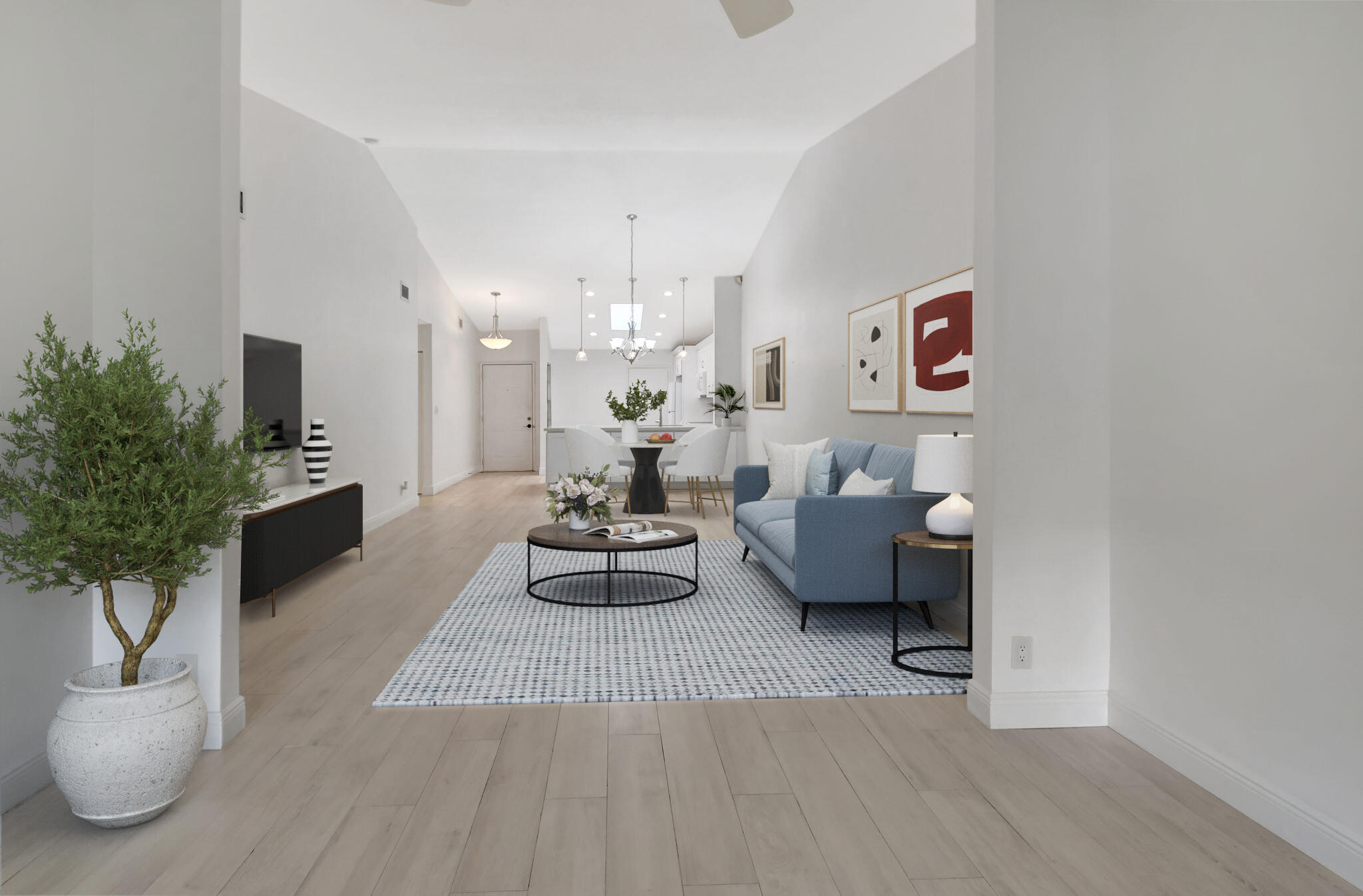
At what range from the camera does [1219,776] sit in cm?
207

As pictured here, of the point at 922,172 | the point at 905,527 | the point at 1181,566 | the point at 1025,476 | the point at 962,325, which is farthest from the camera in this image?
the point at 922,172

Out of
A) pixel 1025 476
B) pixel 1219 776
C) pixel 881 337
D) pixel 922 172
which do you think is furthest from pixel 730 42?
pixel 1219 776

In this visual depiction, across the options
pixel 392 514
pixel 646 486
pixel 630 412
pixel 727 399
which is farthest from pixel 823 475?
pixel 727 399

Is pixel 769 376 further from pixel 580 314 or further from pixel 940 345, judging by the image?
pixel 580 314

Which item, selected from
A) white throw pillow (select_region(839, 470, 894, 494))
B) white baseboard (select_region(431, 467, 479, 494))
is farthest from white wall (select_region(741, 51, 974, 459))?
white baseboard (select_region(431, 467, 479, 494))

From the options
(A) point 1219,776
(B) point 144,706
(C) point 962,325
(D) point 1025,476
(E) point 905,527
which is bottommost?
(A) point 1219,776

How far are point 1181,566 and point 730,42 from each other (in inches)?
142

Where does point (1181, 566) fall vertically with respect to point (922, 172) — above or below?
below

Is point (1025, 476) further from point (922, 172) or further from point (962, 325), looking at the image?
point (922, 172)

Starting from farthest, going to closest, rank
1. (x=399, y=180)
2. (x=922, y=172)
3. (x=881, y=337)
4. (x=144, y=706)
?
(x=399, y=180)
(x=881, y=337)
(x=922, y=172)
(x=144, y=706)

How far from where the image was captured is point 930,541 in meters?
3.10

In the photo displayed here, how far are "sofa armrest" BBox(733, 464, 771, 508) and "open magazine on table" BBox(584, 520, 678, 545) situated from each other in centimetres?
136

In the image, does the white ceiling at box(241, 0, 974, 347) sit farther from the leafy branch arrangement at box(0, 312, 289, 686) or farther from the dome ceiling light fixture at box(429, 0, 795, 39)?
the leafy branch arrangement at box(0, 312, 289, 686)

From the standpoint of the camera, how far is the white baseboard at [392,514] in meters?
6.78
